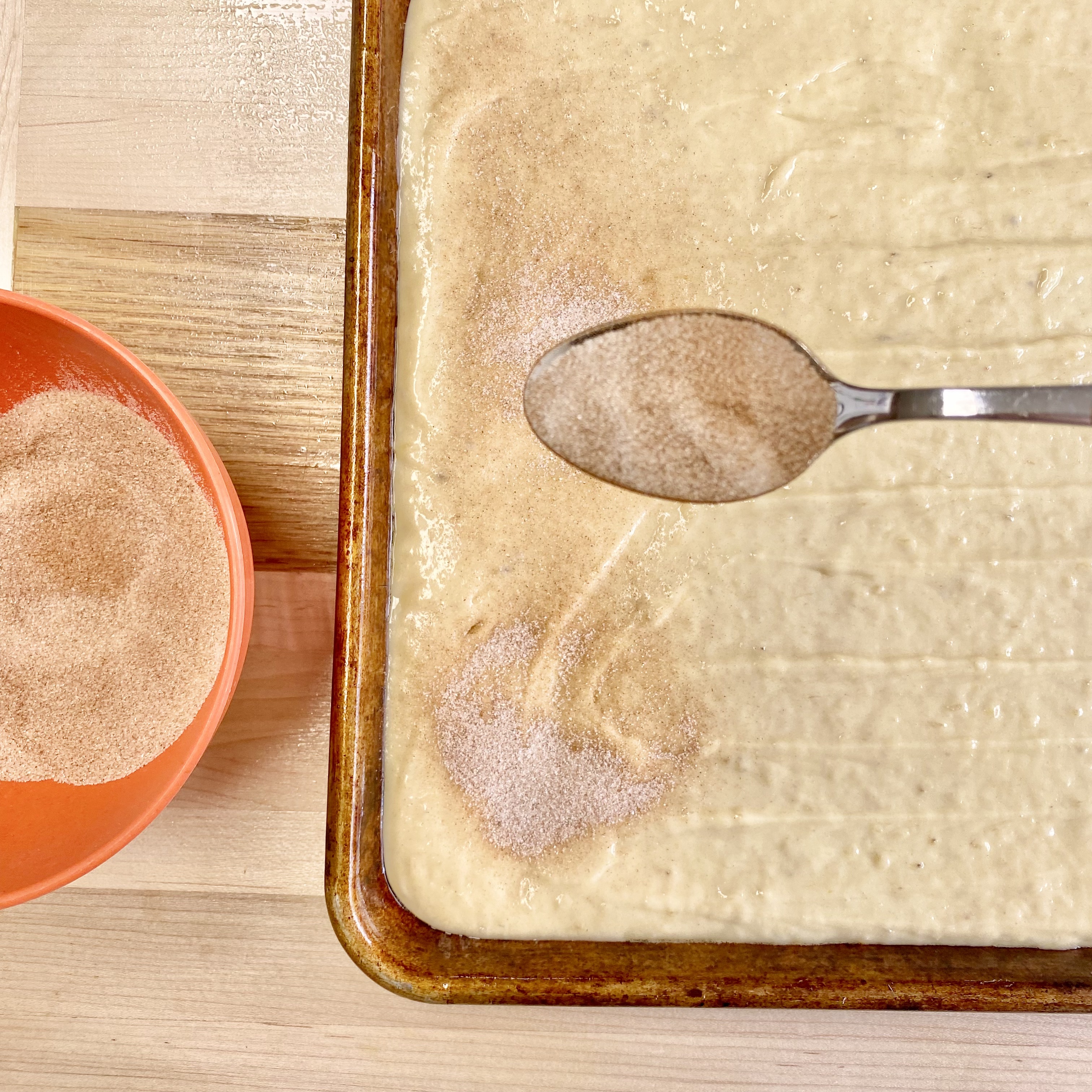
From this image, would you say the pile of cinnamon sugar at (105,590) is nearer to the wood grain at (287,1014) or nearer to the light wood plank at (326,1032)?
the wood grain at (287,1014)

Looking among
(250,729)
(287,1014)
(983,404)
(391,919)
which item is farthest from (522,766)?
(983,404)

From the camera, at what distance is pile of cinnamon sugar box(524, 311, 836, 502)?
95 centimetres

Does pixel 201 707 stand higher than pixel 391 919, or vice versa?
pixel 201 707

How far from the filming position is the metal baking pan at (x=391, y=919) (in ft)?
2.98

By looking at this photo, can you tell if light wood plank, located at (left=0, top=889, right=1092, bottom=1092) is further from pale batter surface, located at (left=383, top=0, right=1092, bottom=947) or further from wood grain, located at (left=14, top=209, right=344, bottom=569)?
wood grain, located at (left=14, top=209, right=344, bottom=569)

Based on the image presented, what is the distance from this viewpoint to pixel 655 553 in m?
1.03

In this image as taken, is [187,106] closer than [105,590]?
No

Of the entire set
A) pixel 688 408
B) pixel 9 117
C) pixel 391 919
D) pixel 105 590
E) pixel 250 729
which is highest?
pixel 9 117

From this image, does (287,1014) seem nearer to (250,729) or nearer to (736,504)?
(250,729)

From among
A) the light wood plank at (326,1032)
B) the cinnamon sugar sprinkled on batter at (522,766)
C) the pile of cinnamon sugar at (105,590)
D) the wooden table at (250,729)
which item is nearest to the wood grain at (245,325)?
the wooden table at (250,729)

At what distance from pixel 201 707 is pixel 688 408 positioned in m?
0.65

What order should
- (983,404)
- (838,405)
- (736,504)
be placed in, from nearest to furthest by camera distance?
1. (983,404)
2. (838,405)
3. (736,504)

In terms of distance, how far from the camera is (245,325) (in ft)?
3.53

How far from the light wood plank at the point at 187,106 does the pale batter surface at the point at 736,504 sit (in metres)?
0.13
